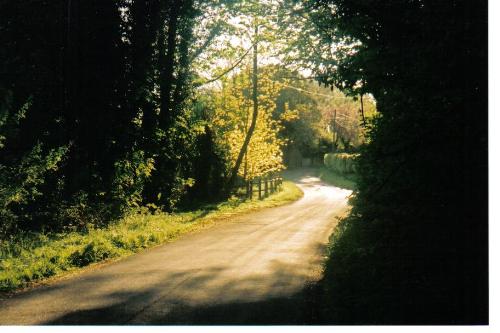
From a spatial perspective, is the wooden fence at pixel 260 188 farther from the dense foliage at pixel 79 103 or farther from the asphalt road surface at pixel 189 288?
the asphalt road surface at pixel 189 288

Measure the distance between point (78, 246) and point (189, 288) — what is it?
13.9 feet

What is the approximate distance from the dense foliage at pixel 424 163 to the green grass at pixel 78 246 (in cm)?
590

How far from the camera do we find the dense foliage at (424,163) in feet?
15.5

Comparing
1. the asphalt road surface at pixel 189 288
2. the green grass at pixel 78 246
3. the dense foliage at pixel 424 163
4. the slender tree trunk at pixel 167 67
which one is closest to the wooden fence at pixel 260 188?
the green grass at pixel 78 246

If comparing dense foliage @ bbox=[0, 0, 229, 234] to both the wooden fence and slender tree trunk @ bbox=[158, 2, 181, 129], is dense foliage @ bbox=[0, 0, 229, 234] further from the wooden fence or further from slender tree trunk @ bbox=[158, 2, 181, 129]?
the wooden fence

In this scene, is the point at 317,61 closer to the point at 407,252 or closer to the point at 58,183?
the point at 407,252

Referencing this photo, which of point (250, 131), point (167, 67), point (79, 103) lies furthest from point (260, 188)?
point (79, 103)

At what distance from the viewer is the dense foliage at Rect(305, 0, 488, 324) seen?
474 centimetres

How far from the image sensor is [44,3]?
12484 mm

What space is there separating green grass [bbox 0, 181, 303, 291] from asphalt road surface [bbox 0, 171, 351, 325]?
580mm

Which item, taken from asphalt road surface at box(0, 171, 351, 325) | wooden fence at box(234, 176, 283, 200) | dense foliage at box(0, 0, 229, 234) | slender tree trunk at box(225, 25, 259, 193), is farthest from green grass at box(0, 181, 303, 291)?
wooden fence at box(234, 176, 283, 200)

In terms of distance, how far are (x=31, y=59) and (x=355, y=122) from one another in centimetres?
7196

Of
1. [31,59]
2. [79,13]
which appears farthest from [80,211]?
[79,13]

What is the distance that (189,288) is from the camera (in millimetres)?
7328
